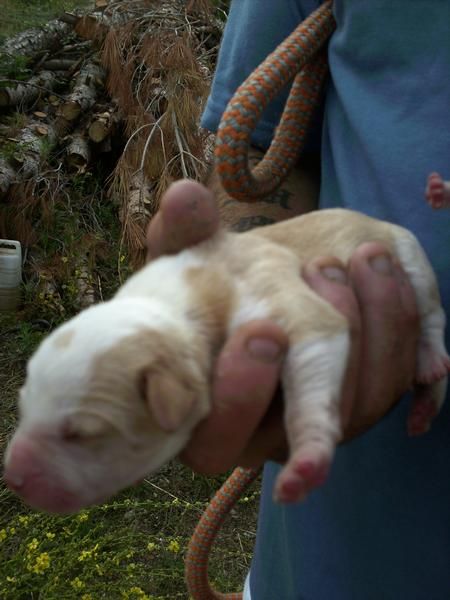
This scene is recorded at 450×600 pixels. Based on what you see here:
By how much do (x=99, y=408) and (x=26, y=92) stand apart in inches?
208

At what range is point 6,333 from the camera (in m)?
4.33

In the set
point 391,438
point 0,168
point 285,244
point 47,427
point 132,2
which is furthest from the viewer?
point 132,2

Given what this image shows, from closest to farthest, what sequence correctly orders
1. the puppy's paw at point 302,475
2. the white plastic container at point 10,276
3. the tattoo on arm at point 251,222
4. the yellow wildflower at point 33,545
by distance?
the puppy's paw at point 302,475 < the tattoo on arm at point 251,222 < the yellow wildflower at point 33,545 < the white plastic container at point 10,276

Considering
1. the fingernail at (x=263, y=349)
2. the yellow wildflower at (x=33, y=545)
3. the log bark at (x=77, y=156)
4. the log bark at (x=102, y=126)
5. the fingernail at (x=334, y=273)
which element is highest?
the fingernail at (x=334, y=273)

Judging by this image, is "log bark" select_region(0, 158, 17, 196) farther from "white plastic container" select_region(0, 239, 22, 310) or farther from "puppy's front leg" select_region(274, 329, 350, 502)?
"puppy's front leg" select_region(274, 329, 350, 502)

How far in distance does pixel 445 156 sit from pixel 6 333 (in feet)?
11.6

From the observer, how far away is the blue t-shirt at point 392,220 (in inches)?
55.0

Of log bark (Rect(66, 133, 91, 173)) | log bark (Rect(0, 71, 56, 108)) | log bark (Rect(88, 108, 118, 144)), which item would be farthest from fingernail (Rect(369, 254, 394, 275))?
log bark (Rect(0, 71, 56, 108))

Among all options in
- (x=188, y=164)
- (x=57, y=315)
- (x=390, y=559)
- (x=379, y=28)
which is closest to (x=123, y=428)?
(x=390, y=559)

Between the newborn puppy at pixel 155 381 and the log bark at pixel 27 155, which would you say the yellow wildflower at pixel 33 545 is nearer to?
the newborn puppy at pixel 155 381

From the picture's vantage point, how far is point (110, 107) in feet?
18.9

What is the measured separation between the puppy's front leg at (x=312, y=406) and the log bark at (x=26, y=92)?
518 centimetres

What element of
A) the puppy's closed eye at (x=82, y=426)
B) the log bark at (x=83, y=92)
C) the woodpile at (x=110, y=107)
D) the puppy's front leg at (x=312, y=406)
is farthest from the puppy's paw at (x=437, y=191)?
the log bark at (x=83, y=92)

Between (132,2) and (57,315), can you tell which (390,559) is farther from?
(132,2)
